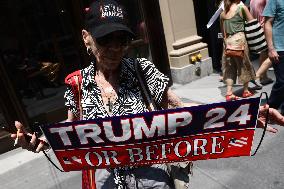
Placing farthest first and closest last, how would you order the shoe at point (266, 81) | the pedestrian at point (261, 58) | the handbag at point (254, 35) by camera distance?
1. the shoe at point (266, 81)
2. the pedestrian at point (261, 58)
3. the handbag at point (254, 35)

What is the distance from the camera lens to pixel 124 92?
200 cm

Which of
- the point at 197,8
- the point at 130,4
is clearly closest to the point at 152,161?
the point at 130,4

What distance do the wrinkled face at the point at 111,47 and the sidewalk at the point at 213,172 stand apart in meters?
2.33

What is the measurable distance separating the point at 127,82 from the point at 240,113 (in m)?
0.77

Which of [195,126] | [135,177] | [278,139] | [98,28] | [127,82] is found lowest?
[278,139]

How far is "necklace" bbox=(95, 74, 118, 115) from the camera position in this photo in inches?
78.9

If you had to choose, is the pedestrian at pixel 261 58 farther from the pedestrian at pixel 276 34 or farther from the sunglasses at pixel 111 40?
the sunglasses at pixel 111 40

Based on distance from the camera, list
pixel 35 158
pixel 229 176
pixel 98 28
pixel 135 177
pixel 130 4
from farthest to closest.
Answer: pixel 130 4
pixel 35 158
pixel 229 176
pixel 135 177
pixel 98 28

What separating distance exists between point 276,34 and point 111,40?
10.2 ft

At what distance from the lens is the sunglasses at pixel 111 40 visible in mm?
1826

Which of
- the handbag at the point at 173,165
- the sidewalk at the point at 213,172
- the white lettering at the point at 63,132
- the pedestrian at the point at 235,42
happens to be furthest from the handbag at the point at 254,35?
the white lettering at the point at 63,132

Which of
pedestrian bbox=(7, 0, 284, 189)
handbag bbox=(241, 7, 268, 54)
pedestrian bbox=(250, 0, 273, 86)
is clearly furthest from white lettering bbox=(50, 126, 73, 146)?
pedestrian bbox=(250, 0, 273, 86)

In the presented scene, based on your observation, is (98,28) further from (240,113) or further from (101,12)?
(240,113)

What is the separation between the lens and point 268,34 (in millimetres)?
4188
